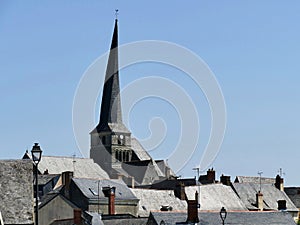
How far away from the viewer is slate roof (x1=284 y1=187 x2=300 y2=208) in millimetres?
103875

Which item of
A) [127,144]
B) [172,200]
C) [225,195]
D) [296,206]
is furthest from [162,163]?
[172,200]

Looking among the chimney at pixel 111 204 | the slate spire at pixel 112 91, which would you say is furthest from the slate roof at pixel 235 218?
the slate spire at pixel 112 91

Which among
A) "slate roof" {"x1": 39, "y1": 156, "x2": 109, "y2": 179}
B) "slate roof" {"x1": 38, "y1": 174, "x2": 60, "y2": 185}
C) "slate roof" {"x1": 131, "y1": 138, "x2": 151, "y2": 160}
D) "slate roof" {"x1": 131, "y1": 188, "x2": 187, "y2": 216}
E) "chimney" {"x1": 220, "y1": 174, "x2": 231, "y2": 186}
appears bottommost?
"slate roof" {"x1": 131, "y1": 188, "x2": 187, "y2": 216}

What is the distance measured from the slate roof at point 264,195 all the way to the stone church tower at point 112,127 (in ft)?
132

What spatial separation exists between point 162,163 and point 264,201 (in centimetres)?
4323

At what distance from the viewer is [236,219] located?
5197 centimetres

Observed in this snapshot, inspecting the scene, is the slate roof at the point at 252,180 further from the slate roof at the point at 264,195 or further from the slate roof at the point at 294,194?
the slate roof at the point at 264,195

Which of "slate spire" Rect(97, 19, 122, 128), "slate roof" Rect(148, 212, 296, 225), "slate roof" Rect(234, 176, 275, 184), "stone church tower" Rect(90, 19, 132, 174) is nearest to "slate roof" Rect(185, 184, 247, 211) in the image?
"slate roof" Rect(234, 176, 275, 184)

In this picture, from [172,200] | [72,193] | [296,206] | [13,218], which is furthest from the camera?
[296,206]

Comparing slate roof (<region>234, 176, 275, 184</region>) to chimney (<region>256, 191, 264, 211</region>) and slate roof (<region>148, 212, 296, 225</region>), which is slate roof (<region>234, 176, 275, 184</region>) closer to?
chimney (<region>256, 191, 264, 211</region>)

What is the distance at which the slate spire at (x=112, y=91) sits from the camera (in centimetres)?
13550

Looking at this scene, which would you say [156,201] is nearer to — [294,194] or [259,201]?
[259,201]

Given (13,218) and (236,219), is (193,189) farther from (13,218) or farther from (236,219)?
(13,218)

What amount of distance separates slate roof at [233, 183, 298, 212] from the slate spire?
43074 millimetres
